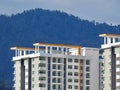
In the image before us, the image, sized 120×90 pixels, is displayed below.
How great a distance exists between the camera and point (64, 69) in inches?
4321

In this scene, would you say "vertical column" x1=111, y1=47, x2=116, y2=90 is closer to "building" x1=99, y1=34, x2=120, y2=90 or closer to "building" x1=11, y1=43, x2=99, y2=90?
"building" x1=99, y1=34, x2=120, y2=90

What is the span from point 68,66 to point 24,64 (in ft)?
33.2

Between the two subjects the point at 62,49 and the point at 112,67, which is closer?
the point at 112,67

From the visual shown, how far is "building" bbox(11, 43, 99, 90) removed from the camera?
4232 inches

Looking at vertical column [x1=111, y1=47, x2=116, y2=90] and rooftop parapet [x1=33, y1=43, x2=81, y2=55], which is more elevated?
rooftop parapet [x1=33, y1=43, x2=81, y2=55]

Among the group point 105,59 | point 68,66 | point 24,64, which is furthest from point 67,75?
point 105,59

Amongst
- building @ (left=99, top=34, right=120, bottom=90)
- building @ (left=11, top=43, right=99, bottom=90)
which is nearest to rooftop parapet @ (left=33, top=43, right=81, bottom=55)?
building @ (left=11, top=43, right=99, bottom=90)

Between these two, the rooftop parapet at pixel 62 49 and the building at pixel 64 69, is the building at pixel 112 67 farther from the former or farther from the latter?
the rooftop parapet at pixel 62 49

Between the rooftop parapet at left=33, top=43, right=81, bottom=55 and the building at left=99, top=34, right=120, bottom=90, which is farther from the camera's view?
the rooftop parapet at left=33, top=43, right=81, bottom=55

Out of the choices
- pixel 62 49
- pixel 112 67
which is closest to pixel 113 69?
pixel 112 67

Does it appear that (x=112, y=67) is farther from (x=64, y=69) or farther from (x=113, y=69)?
(x=64, y=69)

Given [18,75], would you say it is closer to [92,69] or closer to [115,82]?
[92,69]

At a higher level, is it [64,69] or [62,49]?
[62,49]

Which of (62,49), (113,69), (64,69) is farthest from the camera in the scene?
(62,49)
